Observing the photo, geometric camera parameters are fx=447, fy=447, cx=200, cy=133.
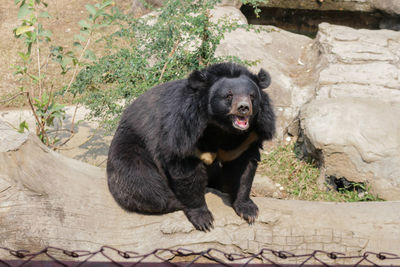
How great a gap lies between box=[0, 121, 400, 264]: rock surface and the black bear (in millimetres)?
127

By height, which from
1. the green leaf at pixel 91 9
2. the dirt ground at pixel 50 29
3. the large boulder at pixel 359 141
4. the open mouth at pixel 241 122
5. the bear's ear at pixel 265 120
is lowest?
the dirt ground at pixel 50 29

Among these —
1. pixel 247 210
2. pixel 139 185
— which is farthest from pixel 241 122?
pixel 139 185

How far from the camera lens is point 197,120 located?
10.8 feet

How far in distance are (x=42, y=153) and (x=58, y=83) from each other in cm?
504

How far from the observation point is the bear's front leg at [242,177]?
3.50 meters

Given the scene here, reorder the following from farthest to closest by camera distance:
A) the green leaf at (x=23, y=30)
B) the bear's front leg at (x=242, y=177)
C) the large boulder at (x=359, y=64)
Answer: the large boulder at (x=359, y=64) → the green leaf at (x=23, y=30) → the bear's front leg at (x=242, y=177)

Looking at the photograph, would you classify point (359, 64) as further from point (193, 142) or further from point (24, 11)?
point (24, 11)

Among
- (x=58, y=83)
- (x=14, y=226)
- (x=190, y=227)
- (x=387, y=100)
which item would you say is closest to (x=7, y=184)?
(x=14, y=226)

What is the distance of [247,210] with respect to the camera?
3408 mm

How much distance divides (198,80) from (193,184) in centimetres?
78

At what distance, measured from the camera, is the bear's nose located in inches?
121

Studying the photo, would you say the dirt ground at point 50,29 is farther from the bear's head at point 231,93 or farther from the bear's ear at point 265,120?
the bear's ear at point 265,120

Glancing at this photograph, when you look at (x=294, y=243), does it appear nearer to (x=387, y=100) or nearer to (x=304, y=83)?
(x=387, y=100)

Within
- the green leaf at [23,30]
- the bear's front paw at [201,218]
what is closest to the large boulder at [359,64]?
the bear's front paw at [201,218]
